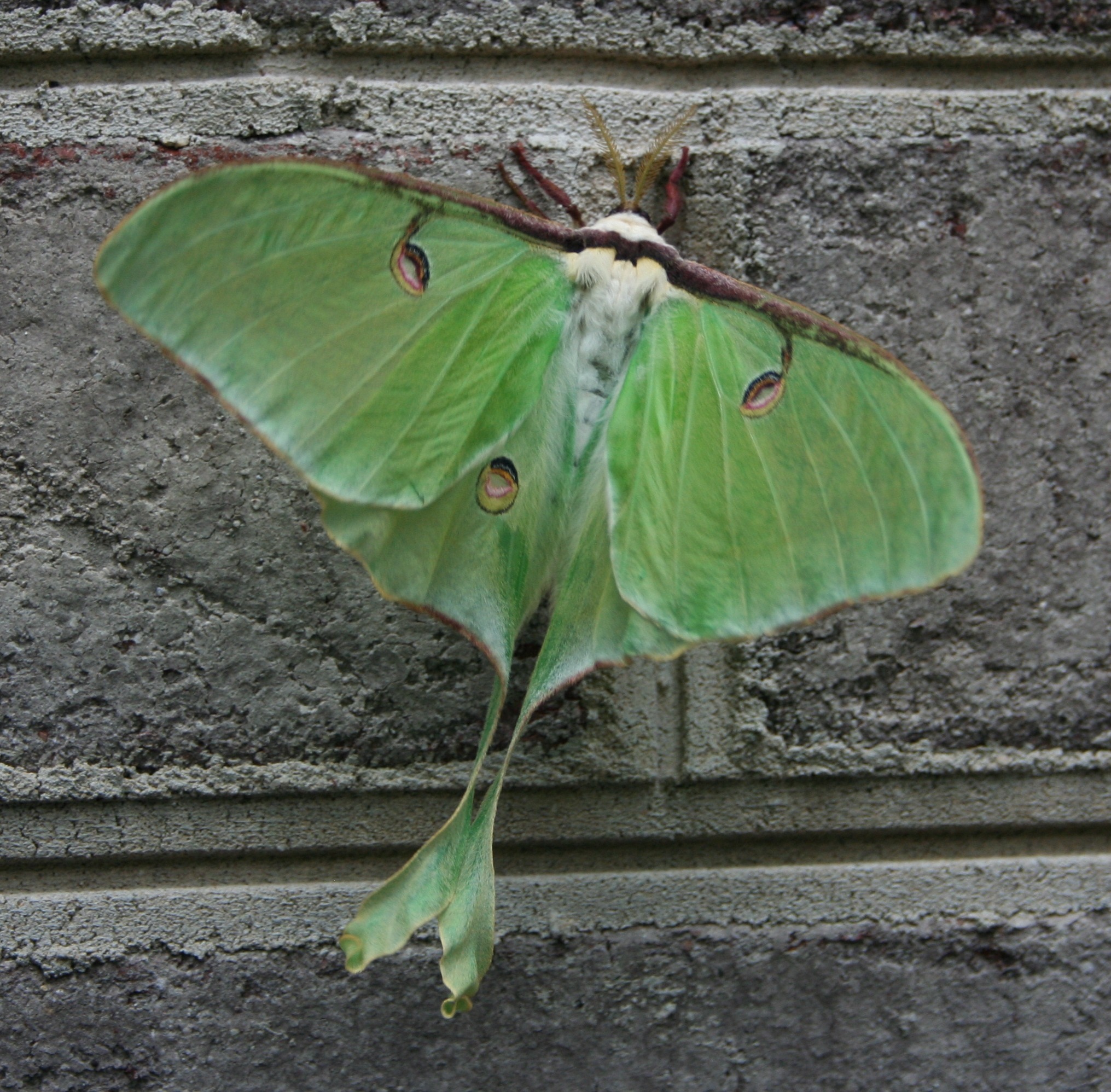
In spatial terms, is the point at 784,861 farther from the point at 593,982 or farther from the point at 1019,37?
the point at 1019,37

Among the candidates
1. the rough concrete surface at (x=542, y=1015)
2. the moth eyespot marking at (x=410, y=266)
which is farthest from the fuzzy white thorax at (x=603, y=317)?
the rough concrete surface at (x=542, y=1015)

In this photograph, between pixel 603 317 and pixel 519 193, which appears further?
pixel 519 193

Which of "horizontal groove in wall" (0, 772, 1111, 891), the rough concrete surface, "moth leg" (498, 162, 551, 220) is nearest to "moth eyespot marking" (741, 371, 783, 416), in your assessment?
"moth leg" (498, 162, 551, 220)

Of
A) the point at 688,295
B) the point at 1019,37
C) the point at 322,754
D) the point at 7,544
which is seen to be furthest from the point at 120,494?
the point at 1019,37

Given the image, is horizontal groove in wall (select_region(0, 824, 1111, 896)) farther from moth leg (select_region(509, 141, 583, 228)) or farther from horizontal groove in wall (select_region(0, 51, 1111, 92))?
horizontal groove in wall (select_region(0, 51, 1111, 92))

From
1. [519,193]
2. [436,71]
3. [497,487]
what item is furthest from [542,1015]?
[436,71]

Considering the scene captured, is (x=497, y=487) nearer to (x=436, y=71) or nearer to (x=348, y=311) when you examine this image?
(x=348, y=311)
